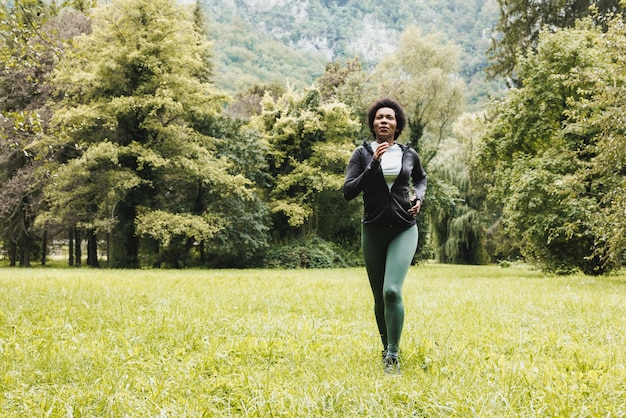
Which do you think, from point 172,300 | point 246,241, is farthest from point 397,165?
point 246,241

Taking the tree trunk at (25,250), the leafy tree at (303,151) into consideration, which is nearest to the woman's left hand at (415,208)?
the leafy tree at (303,151)

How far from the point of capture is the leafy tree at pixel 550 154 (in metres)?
16.8

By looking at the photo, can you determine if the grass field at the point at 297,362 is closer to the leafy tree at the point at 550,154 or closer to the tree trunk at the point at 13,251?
the leafy tree at the point at 550,154

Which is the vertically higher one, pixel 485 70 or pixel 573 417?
pixel 485 70

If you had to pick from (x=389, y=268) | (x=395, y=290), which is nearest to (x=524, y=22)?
(x=389, y=268)

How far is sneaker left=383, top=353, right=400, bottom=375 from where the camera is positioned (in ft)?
12.5

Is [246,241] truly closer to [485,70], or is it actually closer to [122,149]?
[122,149]

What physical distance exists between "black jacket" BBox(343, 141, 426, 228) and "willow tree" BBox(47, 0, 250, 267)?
16.7 m

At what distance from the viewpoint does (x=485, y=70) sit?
26.5m

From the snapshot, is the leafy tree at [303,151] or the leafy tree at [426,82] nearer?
the leafy tree at [303,151]

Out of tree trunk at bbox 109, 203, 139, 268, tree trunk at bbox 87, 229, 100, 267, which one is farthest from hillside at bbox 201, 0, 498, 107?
tree trunk at bbox 109, 203, 139, 268

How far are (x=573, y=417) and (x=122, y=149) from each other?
66.2 ft

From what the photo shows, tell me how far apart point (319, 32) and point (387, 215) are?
414 feet

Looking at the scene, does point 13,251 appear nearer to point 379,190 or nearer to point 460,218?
point 460,218
